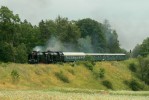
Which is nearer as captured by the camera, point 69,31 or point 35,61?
point 35,61

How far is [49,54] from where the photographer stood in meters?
115

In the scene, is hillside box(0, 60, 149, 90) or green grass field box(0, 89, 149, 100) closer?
green grass field box(0, 89, 149, 100)

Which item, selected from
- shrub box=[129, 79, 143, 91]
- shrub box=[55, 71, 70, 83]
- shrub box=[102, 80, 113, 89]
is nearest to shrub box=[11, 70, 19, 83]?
shrub box=[55, 71, 70, 83]

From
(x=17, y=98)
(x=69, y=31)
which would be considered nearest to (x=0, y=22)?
(x=69, y=31)

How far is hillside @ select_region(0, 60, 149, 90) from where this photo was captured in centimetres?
8788

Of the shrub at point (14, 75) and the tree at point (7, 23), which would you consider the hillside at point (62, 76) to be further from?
the tree at point (7, 23)

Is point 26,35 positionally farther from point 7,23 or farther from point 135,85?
point 135,85

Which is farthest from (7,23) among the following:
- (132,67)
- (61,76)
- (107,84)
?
(132,67)

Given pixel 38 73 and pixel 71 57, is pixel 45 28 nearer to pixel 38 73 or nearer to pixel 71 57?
pixel 71 57

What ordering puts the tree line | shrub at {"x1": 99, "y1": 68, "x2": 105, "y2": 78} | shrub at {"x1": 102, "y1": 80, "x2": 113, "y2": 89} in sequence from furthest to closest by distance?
shrub at {"x1": 99, "y1": 68, "x2": 105, "y2": 78}
shrub at {"x1": 102, "y1": 80, "x2": 113, "y2": 89}
the tree line

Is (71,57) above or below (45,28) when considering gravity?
below

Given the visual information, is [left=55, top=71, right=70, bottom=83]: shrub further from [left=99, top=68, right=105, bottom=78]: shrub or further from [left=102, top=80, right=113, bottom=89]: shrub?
[left=99, top=68, right=105, bottom=78]: shrub

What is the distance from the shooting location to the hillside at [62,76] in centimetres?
8788

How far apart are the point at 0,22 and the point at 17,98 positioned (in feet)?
269
